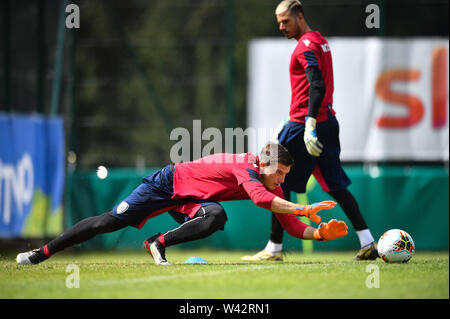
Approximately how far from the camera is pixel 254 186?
6.02 metres

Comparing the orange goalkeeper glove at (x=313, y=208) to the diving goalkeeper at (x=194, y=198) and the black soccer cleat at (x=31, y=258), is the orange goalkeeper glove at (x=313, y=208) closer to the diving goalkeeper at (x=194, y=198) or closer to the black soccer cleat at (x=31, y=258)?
the diving goalkeeper at (x=194, y=198)

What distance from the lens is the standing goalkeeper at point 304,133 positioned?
22.7ft

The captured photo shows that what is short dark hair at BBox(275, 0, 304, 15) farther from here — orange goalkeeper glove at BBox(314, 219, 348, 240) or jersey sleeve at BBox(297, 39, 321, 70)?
orange goalkeeper glove at BBox(314, 219, 348, 240)

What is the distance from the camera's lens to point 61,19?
464 inches

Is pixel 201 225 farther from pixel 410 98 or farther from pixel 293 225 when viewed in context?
pixel 410 98

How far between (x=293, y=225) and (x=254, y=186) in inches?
22.4

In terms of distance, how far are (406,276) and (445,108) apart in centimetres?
632

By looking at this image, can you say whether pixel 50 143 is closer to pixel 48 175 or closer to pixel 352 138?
pixel 48 175

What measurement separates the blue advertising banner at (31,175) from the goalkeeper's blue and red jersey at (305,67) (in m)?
4.90

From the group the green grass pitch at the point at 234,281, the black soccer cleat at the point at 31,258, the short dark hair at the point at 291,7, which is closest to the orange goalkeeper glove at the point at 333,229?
the green grass pitch at the point at 234,281

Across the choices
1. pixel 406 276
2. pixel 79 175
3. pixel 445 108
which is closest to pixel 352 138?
pixel 445 108

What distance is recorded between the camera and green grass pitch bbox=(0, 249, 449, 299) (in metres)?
5.04

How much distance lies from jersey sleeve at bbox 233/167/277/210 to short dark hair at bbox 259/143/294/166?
155mm

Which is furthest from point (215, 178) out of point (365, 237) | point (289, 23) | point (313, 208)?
point (289, 23)
